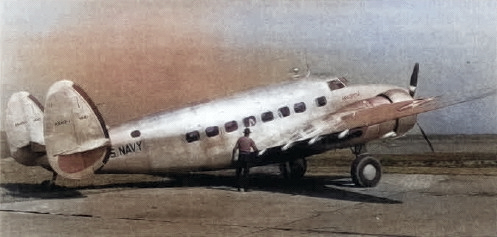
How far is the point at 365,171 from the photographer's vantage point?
46.8 ft

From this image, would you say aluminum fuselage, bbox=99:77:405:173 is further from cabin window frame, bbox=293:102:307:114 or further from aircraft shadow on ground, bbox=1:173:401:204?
aircraft shadow on ground, bbox=1:173:401:204

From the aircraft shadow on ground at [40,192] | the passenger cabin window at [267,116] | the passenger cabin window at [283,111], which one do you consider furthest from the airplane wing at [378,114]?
the aircraft shadow on ground at [40,192]

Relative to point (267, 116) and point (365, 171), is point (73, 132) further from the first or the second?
point (365, 171)

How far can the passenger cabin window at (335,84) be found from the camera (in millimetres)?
15292

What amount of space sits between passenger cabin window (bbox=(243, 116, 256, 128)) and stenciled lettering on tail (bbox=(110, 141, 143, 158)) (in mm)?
2338

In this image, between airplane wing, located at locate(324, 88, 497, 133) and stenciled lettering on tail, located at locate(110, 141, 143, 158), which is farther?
airplane wing, located at locate(324, 88, 497, 133)

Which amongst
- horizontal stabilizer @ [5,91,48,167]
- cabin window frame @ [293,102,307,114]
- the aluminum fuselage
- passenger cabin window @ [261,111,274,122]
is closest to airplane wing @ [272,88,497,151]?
the aluminum fuselage

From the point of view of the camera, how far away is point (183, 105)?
14102 mm

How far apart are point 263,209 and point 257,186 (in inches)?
149

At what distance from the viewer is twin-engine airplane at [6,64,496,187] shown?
12523 mm

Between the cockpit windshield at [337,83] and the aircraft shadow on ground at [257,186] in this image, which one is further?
the cockpit windshield at [337,83]

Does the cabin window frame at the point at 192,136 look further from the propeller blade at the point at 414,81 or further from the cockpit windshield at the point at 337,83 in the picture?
the propeller blade at the point at 414,81

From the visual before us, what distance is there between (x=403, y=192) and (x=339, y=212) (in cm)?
297

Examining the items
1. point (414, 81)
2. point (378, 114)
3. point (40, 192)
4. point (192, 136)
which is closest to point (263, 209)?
point (192, 136)
